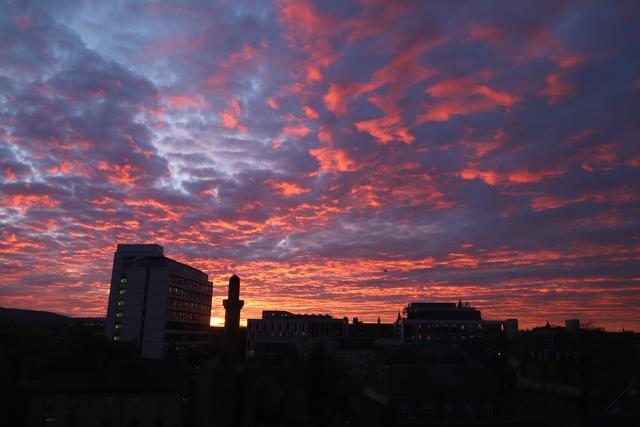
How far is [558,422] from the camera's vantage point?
4828 cm

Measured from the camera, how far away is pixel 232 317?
17312 mm

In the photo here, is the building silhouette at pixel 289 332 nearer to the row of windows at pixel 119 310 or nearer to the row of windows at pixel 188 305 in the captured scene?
the row of windows at pixel 188 305

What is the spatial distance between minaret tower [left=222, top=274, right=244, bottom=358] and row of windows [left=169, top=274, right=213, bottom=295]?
118 m

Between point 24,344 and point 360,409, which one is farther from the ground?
point 24,344

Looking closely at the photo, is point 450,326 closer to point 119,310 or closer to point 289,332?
point 289,332

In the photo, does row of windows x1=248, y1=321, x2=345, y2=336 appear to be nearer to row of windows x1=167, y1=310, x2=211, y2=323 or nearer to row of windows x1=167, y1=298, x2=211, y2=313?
row of windows x1=167, y1=310, x2=211, y2=323

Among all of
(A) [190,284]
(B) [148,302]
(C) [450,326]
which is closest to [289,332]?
(A) [190,284]

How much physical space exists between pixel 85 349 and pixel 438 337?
106 m

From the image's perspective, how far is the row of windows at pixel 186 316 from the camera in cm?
12823

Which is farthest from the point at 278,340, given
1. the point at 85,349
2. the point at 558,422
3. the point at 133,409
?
the point at 558,422

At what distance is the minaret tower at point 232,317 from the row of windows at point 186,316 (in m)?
118

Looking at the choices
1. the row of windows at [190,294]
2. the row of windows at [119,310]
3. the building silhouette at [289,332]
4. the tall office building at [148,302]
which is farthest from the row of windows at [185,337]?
the building silhouette at [289,332]

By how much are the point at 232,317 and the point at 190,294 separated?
134531 millimetres

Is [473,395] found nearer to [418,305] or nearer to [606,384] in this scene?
[606,384]
